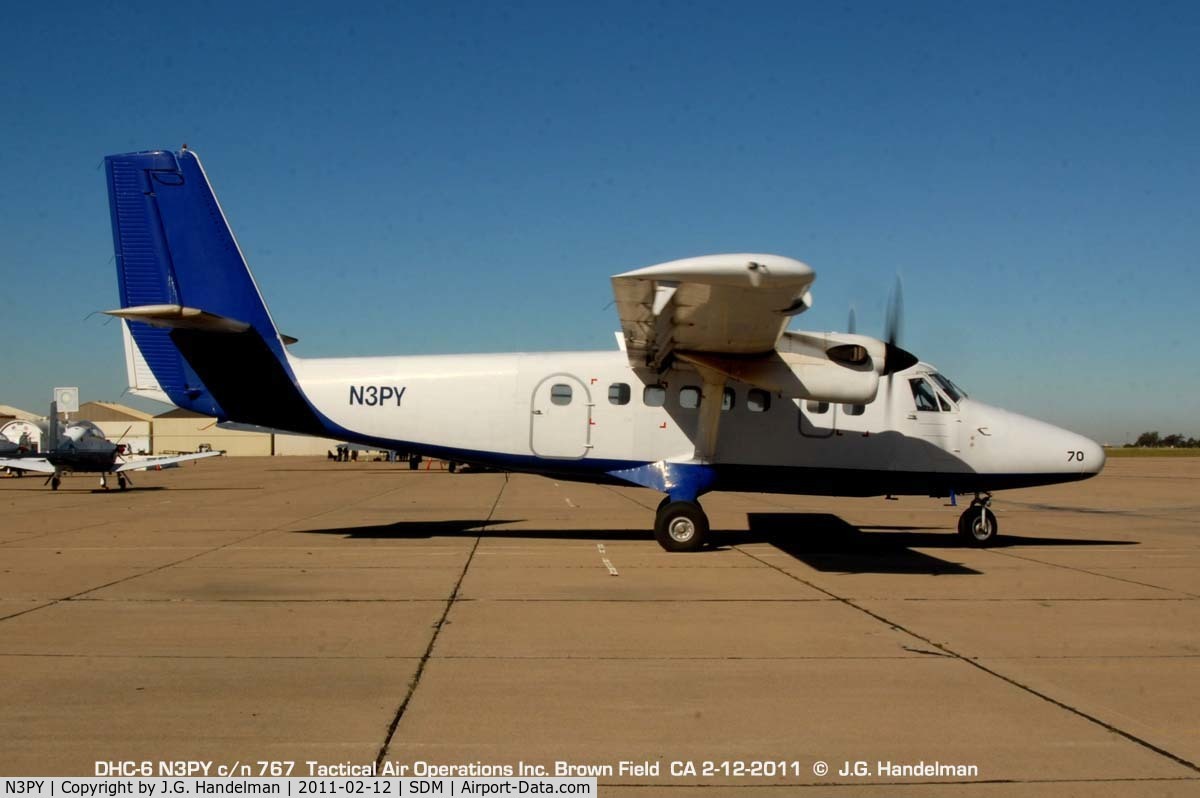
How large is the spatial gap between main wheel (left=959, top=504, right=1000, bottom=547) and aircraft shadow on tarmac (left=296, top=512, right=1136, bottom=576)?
10.2 inches

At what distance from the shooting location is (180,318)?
1165 centimetres

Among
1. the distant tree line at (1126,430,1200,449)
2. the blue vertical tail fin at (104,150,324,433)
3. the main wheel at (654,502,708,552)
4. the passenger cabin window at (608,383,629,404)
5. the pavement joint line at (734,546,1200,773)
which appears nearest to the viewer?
the pavement joint line at (734,546,1200,773)

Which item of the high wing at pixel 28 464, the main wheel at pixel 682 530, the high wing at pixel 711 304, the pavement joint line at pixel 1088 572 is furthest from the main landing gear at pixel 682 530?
the high wing at pixel 28 464

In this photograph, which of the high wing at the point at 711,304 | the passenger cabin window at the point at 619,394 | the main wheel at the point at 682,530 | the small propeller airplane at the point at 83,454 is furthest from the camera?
the small propeller airplane at the point at 83,454

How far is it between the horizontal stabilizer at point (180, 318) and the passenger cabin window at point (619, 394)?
5.48 meters

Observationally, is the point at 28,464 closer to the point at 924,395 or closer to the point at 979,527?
the point at 924,395

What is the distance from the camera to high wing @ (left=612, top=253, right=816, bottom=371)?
872 centimetres

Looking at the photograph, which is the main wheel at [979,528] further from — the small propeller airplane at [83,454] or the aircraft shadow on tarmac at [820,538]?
the small propeller airplane at [83,454]

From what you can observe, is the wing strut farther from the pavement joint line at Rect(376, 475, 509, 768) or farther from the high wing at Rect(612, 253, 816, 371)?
the pavement joint line at Rect(376, 475, 509, 768)

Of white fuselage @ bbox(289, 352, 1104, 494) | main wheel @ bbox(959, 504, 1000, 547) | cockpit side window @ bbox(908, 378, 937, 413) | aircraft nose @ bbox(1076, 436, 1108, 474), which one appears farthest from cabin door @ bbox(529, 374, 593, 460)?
aircraft nose @ bbox(1076, 436, 1108, 474)

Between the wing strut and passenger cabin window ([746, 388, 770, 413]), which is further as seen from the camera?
passenger cabin window ([746, 388, 770, 413])

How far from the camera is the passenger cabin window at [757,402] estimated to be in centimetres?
1338

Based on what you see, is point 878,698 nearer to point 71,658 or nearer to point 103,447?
point 71,658

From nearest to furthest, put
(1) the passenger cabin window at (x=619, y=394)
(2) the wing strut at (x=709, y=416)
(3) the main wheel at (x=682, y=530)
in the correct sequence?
(2) the wing strut at (x=709, y=416)
(3) the main wheel at (x=682, y=530)
(1) the passenger cabin window at (x=619, y=394)
